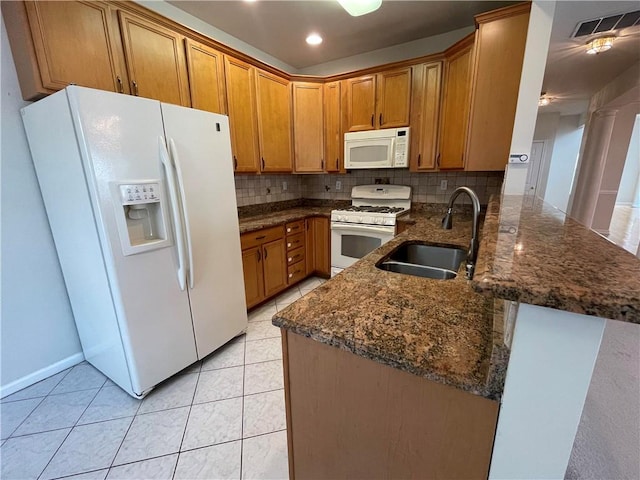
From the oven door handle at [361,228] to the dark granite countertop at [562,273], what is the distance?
203cm

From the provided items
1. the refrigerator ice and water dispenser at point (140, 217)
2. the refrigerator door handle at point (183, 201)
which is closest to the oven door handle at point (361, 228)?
the refrigerator door handle at point (183, 201)

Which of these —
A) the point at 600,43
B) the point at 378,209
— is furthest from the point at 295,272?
the point at 600,43

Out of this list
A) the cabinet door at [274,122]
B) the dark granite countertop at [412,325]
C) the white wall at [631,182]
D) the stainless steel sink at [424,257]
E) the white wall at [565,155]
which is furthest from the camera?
the white wall at [631,182]

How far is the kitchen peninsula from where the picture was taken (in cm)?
44

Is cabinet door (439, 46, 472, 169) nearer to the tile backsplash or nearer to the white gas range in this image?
the tile backsplash

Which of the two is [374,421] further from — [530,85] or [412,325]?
[530,85]

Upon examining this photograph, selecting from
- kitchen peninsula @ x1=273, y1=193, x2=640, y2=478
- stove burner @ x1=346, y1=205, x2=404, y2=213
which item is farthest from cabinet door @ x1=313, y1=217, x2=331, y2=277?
kitchen peninsula @ x1=273, y1=193, x2=640, y2=478

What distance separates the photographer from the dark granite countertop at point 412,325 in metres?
0.58

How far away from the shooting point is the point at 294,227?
309cm

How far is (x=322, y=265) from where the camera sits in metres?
3.44

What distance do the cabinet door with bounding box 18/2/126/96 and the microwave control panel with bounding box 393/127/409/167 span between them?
2.36 metres

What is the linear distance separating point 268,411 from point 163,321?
863 mm

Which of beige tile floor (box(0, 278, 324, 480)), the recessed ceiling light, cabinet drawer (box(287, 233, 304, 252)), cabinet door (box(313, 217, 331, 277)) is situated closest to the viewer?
beige tile floor (box(0, 278, 324, 480))

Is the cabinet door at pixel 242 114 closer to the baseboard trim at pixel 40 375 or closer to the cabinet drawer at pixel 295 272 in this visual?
the cabinet drawer at pixel 295 272
